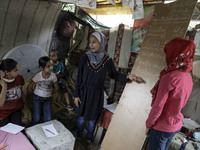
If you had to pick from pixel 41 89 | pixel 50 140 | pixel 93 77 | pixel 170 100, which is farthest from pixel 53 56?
pixel 170 100

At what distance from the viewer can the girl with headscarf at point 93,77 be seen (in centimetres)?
199

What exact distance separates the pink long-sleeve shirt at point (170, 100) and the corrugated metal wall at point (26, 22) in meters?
2.82

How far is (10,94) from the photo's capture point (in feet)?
6.82

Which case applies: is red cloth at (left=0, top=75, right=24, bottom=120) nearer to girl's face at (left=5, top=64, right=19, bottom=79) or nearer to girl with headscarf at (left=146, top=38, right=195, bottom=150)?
girl's face at (left=5, top=64, right=19, bottom=79)

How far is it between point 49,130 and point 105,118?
3.48 ft

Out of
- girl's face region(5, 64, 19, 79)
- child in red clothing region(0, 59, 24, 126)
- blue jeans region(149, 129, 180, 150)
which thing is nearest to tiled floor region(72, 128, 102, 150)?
child in red clothing region(0, 59, 24, 126)

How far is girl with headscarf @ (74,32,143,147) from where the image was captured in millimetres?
1989

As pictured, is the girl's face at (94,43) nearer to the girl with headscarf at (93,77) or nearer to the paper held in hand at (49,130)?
the girl with headscarf at (93,77)

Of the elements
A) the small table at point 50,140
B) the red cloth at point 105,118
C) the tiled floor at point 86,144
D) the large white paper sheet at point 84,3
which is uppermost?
the large white paper sheet at point 84,3

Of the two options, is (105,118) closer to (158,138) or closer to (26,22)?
(158,138)

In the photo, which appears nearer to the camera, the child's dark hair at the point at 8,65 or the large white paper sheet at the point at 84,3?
the large white paper sheet at the point at 84,3

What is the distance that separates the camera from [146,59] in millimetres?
2037

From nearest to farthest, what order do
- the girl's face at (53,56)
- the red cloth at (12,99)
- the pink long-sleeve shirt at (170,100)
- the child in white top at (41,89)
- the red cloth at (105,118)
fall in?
the pink long-sleeve shirt at (170,100), the red cloth at (12,99), the child in white top at (41,89), the red cloth at (105,118), the girl's face at (53,56)

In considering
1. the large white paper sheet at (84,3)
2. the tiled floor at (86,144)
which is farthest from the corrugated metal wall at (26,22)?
the tiled floor at (86,144)
